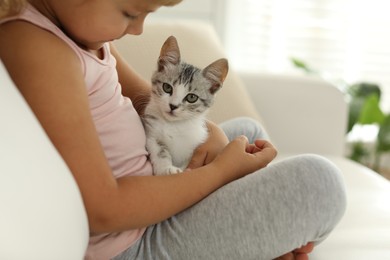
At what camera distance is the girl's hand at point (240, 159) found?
3.81 feet

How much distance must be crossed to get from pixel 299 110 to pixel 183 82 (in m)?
0.77

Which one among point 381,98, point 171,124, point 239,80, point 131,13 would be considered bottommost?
point 381,98

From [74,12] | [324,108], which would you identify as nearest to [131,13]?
[74,12]

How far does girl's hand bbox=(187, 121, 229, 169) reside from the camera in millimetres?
1283

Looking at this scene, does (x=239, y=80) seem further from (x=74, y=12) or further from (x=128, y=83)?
(x=74, y=12)

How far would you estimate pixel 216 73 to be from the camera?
4.56ft

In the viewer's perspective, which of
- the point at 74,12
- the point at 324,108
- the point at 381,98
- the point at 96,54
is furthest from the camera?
the point at 381,98

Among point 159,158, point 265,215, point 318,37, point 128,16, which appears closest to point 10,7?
point 128,16

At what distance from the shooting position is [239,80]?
193cm

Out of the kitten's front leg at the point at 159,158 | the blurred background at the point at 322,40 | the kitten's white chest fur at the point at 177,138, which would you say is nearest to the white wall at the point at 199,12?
the blurred background at the point at 322,40

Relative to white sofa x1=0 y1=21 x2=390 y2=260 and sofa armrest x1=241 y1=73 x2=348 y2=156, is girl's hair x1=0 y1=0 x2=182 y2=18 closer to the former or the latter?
white sofa x1=0 y1=21 x2=390 y2=260

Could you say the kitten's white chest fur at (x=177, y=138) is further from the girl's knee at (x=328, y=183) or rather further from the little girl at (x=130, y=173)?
the girl's knee at (x=328, y=183)

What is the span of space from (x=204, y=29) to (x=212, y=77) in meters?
0.65

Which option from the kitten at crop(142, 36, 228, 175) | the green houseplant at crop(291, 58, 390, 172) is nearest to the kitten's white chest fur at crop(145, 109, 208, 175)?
the kitten at crop(142, 36, 228, 175)
